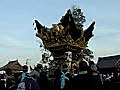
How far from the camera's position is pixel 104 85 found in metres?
10.9

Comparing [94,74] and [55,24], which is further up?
[55,24]

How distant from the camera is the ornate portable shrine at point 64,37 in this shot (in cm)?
1725

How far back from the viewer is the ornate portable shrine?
1725cm

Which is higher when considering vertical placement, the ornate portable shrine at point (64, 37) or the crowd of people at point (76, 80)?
the ornate portable shrine at point (64, 37)

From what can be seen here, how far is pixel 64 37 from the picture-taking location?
17328mm

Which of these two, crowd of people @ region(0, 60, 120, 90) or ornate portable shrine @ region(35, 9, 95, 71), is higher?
ornate portable shrine @ region(35, 9, 95, 71)

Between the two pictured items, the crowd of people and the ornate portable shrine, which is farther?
the ornate portable shrine

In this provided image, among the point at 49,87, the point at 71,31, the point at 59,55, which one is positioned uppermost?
the point at 71,31

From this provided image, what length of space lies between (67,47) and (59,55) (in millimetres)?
671

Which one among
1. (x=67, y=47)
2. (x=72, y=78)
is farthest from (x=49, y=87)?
(x=67, y=47)

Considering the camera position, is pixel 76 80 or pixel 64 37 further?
pixel 64 37

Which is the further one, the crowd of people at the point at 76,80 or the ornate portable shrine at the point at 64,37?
the ornate portable shrine at the point at 64,37

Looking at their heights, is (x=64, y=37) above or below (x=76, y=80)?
above

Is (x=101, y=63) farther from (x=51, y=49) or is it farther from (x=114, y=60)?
(x=51, y=49)
